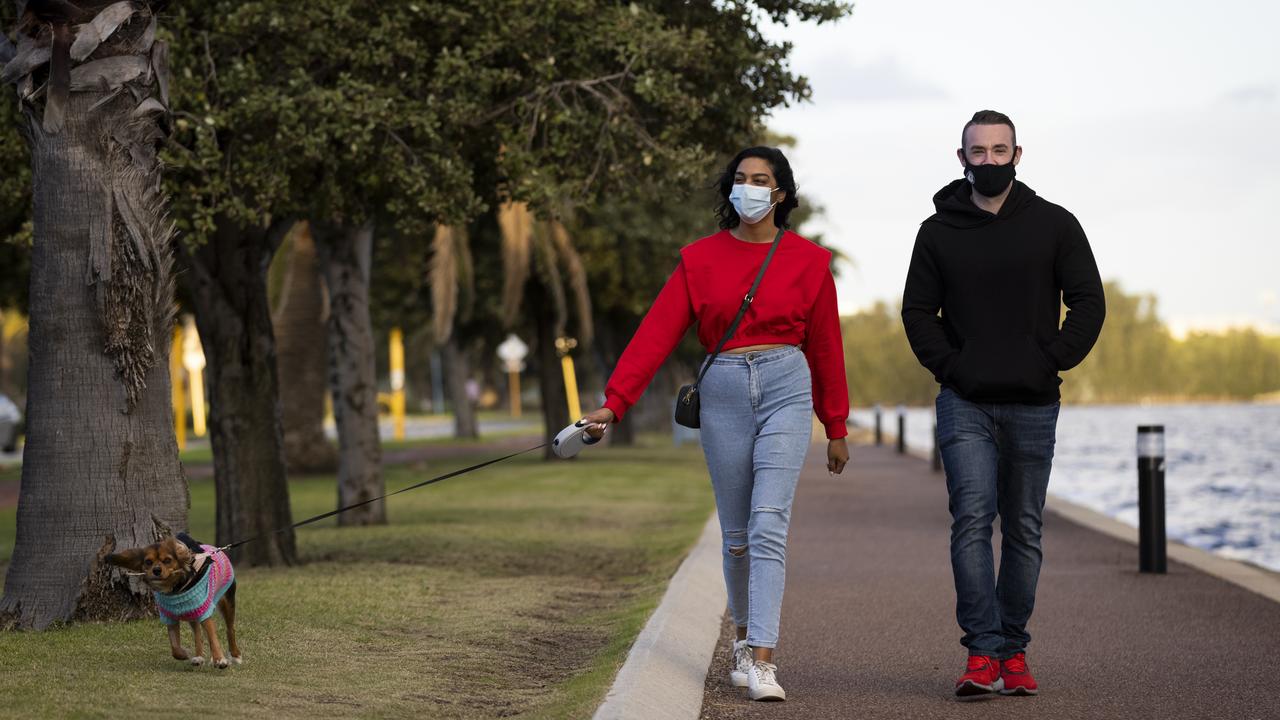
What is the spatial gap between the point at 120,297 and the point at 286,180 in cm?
298

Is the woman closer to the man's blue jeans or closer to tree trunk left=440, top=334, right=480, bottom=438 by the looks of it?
the man's blue jeans

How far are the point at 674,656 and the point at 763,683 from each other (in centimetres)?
82

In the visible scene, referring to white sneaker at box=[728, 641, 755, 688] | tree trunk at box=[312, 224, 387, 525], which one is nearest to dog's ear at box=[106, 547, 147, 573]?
white sneaker at box=[728, 641, 755, 688]

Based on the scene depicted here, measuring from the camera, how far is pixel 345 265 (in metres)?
17.9

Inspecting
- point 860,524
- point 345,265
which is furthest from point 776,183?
point 345,265

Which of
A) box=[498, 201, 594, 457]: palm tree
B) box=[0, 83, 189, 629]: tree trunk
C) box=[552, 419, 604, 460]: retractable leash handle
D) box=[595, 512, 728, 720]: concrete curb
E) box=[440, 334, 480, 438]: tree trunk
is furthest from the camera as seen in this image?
box=[440, 334, 480, 438]: tree trunk

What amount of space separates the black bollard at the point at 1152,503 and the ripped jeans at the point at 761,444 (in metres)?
5.71

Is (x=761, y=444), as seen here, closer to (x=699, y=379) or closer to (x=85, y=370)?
(x=699, y=379)

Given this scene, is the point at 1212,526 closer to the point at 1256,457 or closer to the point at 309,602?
the point at 309,602

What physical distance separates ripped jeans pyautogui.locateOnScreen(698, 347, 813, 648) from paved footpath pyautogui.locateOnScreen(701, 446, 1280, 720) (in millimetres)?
481

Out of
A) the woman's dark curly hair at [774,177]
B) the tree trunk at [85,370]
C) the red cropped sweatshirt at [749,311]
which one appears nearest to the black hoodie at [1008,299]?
the red cropped sweatshirt at [749,311]

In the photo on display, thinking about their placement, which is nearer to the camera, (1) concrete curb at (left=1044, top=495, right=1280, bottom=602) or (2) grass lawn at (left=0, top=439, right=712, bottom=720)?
(2) grass lawn at (left=0, top=439, right=712, bottom=720)

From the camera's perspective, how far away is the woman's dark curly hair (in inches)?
263

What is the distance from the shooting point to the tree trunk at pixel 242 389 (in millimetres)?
12328
